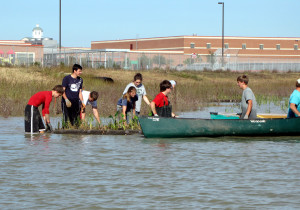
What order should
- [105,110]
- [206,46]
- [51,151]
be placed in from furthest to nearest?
1. [206,46]
2. [105,110]
3. [51,151]

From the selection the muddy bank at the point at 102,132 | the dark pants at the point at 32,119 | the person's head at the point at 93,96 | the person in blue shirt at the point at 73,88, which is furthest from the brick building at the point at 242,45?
the person in blue shirt at the point at 73,88

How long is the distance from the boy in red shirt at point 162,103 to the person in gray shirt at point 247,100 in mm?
1724

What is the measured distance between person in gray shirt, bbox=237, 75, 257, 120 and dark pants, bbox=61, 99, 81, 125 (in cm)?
427

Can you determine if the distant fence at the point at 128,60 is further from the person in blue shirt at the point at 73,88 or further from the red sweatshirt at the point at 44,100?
the red sweatshirt at the point at 44,100

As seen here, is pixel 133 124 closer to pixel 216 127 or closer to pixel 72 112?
pixel 72 112

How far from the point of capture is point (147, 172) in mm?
11578

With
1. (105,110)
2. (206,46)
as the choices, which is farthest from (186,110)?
(206,46)

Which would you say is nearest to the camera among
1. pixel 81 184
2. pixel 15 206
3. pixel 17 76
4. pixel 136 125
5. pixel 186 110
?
pixel 15 206

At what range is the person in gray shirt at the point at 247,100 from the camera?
1557cm

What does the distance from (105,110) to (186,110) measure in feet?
15.6

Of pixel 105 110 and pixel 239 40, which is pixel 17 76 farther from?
pixel 239 40

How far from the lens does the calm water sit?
29.5 ft

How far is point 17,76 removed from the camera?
38.2 meters

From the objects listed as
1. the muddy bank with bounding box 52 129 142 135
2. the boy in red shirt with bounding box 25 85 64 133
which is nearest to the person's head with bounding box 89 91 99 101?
the muddy bank with bounding box 52 129 142 135
